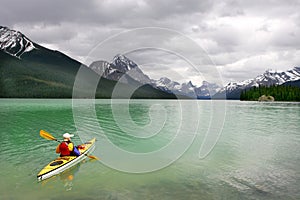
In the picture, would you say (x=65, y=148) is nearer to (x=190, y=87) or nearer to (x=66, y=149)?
(x=66, y=149)

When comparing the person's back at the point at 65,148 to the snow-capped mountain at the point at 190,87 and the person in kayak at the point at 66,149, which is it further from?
the snow-capped mountain at the point at 190,87

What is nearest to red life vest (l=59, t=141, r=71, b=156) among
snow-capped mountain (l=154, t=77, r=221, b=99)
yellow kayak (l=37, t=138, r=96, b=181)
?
yellow kayak (l=37, t=138, r=96, b=181)

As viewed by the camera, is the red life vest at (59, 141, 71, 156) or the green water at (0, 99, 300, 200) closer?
the green water at (0, 99, 300, 200)

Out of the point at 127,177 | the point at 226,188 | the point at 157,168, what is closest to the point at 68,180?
the point at 127,177

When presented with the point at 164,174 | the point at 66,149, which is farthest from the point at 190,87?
the point at 66,149

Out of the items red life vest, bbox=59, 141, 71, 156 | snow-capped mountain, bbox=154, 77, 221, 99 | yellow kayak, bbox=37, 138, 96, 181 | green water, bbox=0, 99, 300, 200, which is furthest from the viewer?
red life vest, bbox=59, 141, 71, 156

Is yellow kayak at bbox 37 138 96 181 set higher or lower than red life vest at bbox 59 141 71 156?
lower

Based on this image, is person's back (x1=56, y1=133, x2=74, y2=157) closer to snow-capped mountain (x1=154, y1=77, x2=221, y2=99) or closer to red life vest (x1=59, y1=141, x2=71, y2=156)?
red life vest (x1=59, y1=141, x2=71, y2=156)

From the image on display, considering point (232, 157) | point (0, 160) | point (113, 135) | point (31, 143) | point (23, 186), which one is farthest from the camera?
point (113, 135)

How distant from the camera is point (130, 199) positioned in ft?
44.3

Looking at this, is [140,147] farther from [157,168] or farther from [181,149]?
[157,168]

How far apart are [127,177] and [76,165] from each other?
15.8ft

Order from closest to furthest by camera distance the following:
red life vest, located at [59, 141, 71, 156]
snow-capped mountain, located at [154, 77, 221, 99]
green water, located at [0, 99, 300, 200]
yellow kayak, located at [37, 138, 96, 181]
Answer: green water, located at [0, 99, 300, 200]
yellow kayak, located at [37, 138, 96, 181]
snow-capped mountain, located at [154, 77, 221, 99]
red life vest, located at [59, 141, 71, 156]

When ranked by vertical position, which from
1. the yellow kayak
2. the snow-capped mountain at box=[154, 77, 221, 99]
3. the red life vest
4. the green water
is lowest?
the green water
